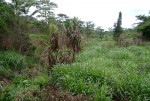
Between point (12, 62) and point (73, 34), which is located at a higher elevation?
point (73, 34)

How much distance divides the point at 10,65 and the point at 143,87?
6590mm

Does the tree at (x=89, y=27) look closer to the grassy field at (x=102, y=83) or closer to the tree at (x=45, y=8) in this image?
the tree at (x=45, y=8)

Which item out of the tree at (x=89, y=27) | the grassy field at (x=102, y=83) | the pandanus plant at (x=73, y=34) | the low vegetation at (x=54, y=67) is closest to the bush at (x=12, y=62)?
the low vegetation at (x=54, y=67)

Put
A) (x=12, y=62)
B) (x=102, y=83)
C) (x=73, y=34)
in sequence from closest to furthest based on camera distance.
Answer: (x=102, y=83) < (x=12, y=62) < (x=73, y=34)

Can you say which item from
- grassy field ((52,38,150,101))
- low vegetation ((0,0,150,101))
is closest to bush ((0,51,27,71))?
low vegetation ((0,0,150,101))

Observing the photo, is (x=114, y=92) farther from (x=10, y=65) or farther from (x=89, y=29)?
(x=89, y=29)

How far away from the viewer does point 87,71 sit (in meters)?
7.51

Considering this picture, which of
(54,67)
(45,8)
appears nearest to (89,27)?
(45,8)

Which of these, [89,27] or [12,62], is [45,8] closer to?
[12,62]

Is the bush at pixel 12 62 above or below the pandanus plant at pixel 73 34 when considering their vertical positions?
below

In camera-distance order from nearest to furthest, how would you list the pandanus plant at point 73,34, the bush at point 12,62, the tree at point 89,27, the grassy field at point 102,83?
the grassy field at point 102,83
the bush at point 12,62
the pandanus plant at point 73,34
the tree at point 89,27

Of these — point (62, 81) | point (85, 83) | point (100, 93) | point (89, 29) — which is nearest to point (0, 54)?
point (62, 81)

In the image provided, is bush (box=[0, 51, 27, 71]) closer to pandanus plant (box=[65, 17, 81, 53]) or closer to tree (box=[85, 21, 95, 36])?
pandanus plant (box=[65, 17, 81, 53])

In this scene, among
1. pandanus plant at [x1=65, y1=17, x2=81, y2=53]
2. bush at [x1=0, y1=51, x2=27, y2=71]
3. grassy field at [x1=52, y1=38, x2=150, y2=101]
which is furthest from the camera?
pandanus plant at [x1=65, y1=17, x2=81, y2=53]
